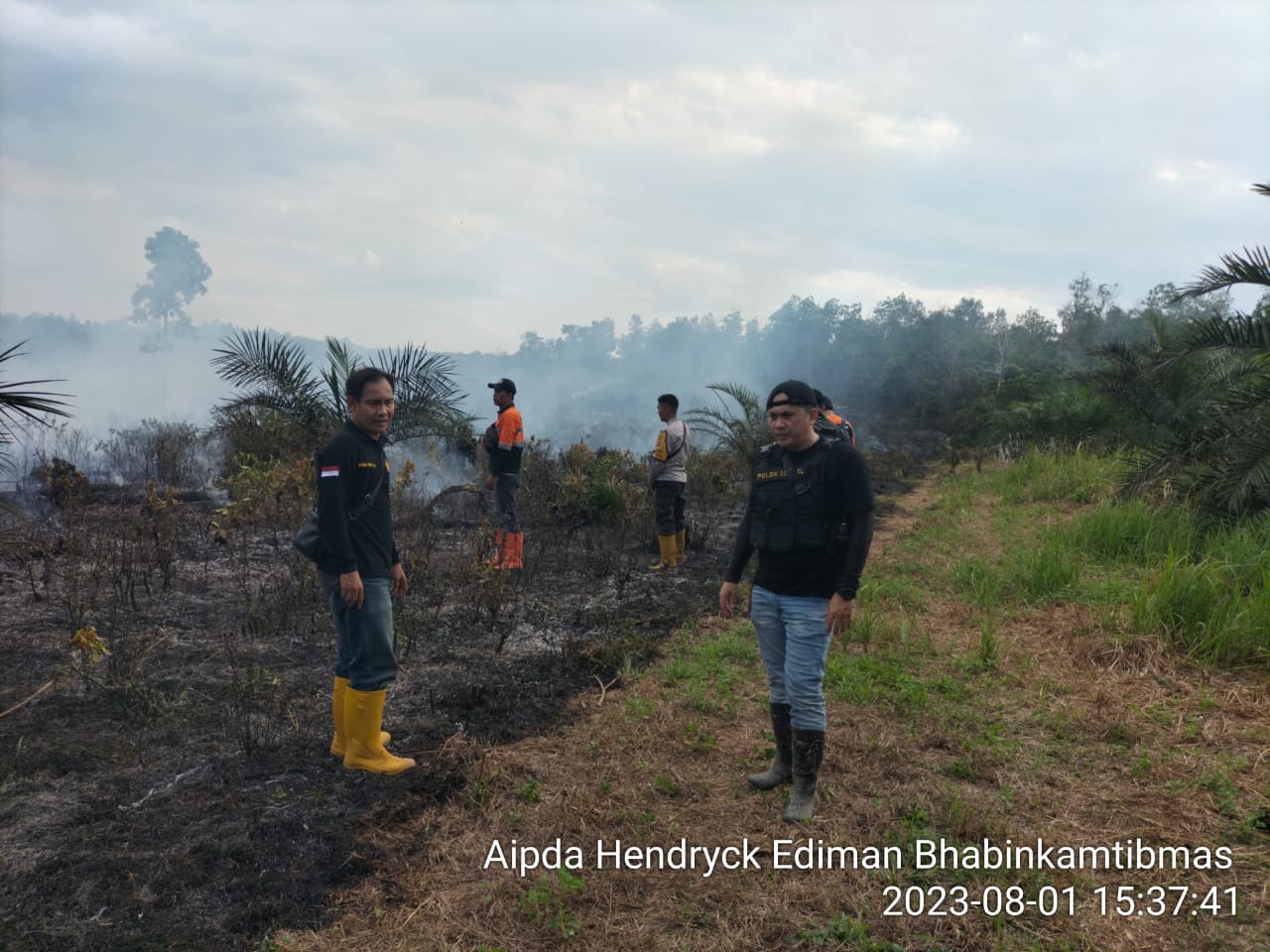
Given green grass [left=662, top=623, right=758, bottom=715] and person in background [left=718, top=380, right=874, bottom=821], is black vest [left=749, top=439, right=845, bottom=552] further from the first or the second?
green grass [left=662, top=623, right=758, bottom=715]

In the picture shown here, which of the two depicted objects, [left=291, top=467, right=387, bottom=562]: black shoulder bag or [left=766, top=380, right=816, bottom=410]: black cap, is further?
[left=291, top=467, right=387, bottom=562]: black shoulder bag

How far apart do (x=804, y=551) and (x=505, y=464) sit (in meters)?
4.86

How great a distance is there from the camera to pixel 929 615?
6488mm

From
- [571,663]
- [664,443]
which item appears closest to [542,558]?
[664,443]

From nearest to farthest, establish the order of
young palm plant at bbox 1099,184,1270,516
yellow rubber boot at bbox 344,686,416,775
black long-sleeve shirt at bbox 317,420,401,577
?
1. black long-sleeve shirt at bbox 317,420,401,577
2. yellow rubber boot at bbox 344,686,416,775
3. young palm plant at bbox 1099,184,1270,516

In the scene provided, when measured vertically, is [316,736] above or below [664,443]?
below

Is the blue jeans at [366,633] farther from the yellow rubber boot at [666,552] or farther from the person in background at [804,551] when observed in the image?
the yellow rubber boot at [666,552]

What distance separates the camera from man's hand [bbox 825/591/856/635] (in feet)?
10.3

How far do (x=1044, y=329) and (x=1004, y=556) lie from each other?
3610 centimetres

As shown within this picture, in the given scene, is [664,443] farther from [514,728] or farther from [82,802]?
[82,802]

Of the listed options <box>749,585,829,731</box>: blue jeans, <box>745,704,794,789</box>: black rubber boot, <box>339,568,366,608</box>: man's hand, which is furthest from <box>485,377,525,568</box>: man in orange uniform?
<box>749,585,829,731</box>: blue jeans

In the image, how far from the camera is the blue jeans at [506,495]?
771 centimetres

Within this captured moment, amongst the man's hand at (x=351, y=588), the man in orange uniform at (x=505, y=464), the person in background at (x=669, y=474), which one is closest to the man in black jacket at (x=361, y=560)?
the man's hand at (x=351, y=588)

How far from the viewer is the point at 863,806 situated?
3447 millimetres
